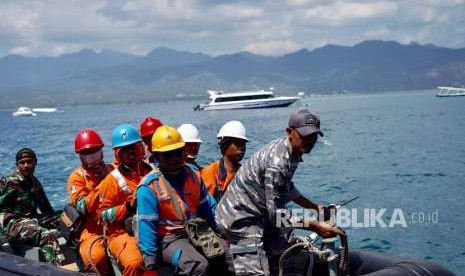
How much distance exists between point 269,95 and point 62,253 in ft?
240

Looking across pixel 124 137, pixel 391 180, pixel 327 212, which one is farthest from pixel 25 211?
pixel 391 180

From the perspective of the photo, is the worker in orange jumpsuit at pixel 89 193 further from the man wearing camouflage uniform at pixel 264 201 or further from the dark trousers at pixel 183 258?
the man wearing camouflage uniform at pixel 264 201

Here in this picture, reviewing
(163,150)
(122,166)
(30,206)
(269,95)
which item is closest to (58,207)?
(30,206)

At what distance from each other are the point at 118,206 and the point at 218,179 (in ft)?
3.82

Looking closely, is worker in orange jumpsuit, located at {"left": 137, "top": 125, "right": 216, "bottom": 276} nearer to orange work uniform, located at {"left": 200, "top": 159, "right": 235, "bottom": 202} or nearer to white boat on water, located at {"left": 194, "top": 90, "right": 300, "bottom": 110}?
orange work uniform, located at {"left": 200, "top": 159, "right": 235, "bottom": 202}

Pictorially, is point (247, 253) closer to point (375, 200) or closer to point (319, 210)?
point (319, 210)

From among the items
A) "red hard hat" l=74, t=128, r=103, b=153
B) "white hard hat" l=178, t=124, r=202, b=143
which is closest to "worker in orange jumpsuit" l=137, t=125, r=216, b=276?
"red hard hat" l=74, t=128, r=103, b=153

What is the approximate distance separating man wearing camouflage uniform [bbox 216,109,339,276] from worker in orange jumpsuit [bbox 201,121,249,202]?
1210 mm

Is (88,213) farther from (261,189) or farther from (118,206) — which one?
(261,189)

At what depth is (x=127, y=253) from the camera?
14.8ft

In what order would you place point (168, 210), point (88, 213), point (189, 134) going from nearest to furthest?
point (168, 210), point (88, 213), point (189, 134)

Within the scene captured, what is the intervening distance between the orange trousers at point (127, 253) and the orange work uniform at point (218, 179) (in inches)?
42.2

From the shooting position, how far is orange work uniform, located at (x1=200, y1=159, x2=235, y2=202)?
17.8 feet

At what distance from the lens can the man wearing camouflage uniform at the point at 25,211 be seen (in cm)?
610
